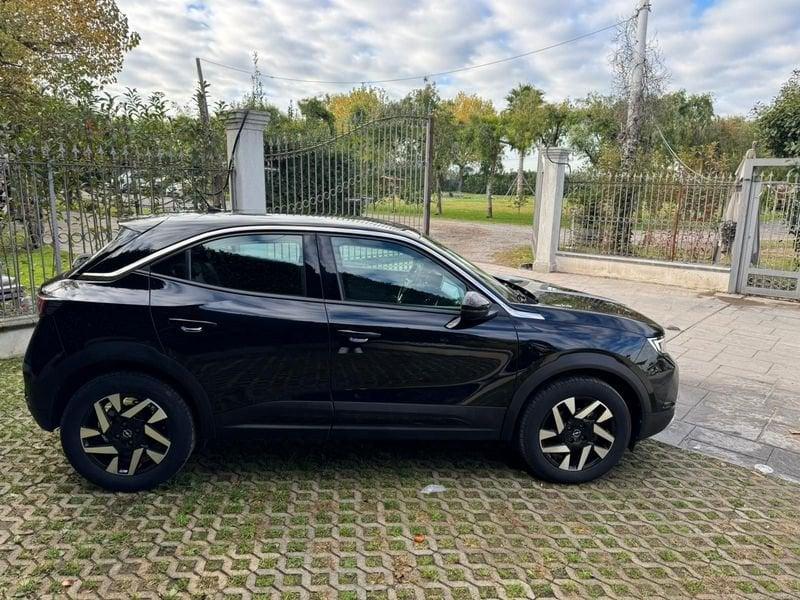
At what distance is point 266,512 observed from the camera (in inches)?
118

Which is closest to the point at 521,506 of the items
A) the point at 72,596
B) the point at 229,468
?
the point at 229,468

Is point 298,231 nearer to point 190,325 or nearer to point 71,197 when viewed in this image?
point 190,325

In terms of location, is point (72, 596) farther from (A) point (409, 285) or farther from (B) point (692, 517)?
(B) point (692, 517)

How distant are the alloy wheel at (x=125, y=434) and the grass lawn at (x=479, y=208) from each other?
2549 centimetres

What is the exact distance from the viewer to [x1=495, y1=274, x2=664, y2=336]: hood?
3.57 m

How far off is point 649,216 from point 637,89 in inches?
195

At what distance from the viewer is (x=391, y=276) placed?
3314 mm

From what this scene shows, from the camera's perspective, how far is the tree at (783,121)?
Answer: 33.4ft

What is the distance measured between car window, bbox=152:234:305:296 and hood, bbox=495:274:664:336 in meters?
1.49

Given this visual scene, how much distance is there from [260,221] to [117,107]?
4284mm

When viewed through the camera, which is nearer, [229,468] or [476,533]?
[476,533]

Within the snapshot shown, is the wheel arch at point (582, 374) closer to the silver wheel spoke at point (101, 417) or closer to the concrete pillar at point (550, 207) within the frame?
the silver wheel spoke at point (101, 417)

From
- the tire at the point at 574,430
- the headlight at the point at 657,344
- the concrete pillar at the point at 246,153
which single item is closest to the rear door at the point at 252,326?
the tire at the point at 574,430

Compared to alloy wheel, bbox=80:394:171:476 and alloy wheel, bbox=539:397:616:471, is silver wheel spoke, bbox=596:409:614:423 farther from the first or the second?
alloy wheel, bbox=80:394:171:476
